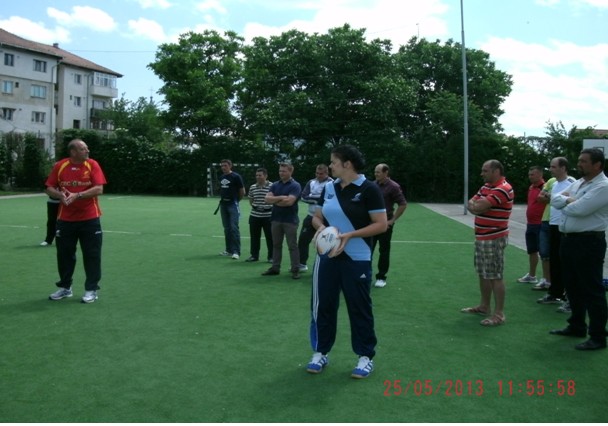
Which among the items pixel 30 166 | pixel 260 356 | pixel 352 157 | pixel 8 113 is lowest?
pixel 260 356

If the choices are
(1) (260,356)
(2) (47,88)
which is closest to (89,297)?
(1) (260,356)

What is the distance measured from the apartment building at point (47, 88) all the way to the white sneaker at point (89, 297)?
48.7 metres

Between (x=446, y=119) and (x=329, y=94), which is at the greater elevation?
(x=329, y=94)

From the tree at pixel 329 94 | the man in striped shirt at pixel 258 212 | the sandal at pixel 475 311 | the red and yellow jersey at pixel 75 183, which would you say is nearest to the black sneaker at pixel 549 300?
the sandal at pixel 475 311

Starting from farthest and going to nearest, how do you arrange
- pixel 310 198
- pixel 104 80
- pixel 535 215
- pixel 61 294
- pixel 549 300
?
pixel 104 80, pixel 310 198, pixel 535 215, pixel 549 300, pixel 61 294

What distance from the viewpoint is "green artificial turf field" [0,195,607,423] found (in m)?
4.21

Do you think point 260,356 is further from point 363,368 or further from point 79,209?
point 79,209

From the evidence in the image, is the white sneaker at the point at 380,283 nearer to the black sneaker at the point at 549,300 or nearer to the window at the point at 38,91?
the black sneaker at the point at 549,300

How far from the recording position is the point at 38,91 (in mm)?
62938

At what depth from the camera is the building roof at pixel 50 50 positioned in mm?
59406

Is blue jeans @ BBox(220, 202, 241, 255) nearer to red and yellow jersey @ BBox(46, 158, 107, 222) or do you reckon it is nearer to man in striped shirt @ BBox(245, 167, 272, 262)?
man in striped shirt @ BBox(245, 167, 272, 262)

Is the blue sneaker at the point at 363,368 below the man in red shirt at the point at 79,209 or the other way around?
below

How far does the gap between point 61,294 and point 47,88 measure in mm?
62950

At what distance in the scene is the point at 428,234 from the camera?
16297 mm
